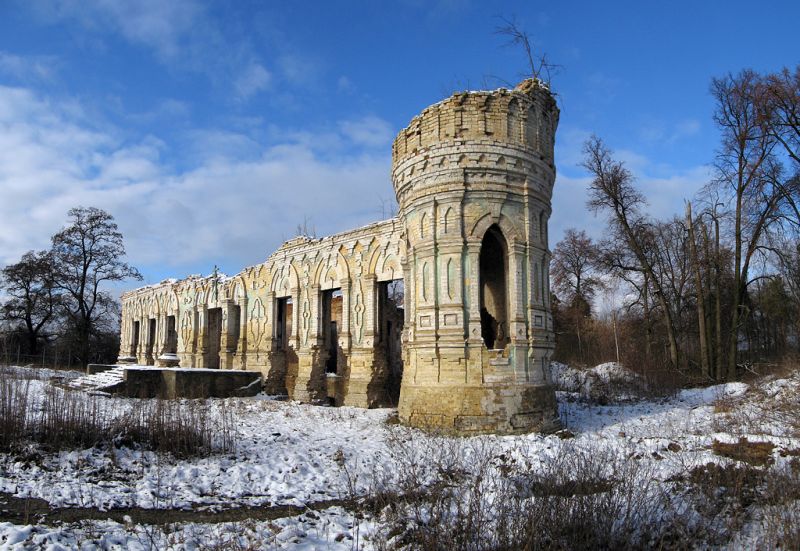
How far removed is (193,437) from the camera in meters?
9.34

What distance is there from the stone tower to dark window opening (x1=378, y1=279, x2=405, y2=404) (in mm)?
4934

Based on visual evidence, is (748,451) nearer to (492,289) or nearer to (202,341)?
(492,289)

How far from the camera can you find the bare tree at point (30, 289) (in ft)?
105

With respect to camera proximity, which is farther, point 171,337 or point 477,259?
point 171,337

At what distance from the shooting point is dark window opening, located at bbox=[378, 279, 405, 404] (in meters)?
17.9

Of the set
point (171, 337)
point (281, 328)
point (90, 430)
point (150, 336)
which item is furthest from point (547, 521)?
point (150, 336)

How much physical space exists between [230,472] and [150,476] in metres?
1.08

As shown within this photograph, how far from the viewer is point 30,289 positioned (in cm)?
3234

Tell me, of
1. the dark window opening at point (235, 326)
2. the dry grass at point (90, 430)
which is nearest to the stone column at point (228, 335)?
the dark window opening at point (235, 326)

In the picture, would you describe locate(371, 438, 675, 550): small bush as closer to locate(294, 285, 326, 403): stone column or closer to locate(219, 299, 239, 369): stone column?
locate(294, 285, 326, 403): stone column

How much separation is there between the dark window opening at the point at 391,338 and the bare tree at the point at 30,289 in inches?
851

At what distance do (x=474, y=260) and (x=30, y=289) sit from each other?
99.5 ft

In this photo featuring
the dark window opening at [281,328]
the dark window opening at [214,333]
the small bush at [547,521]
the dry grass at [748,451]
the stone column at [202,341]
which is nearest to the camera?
the small bush at [547,521]

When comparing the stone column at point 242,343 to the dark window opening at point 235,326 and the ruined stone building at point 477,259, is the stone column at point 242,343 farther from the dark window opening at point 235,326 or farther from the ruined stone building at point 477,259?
the ruined stone building at point 477,259
